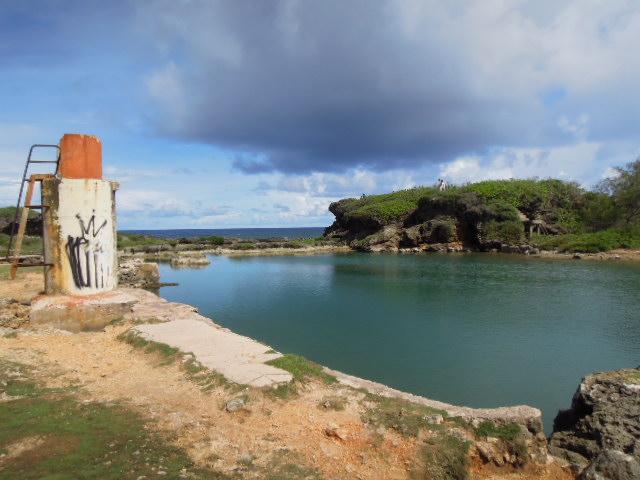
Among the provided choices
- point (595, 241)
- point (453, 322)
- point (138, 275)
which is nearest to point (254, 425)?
point (453, 322)

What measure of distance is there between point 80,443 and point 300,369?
13.1 feet

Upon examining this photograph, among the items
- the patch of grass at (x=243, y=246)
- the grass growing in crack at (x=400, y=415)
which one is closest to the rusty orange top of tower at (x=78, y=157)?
the grass growing in crack at (x=400, y=415)

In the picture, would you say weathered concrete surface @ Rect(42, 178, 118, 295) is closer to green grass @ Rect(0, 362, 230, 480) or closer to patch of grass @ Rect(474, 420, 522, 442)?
green grass @ Rect(0, 362, 230, 480)

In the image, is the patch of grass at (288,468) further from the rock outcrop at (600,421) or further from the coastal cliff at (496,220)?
the coastal cliff at (496,220)

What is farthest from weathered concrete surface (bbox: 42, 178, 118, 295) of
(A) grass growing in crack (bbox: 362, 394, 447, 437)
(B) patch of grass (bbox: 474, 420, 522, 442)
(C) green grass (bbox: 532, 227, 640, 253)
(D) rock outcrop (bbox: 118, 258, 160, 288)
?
(C) green grass (bbox: 532, 227, 640, 253)

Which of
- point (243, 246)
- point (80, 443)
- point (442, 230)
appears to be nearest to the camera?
point (80, 443)

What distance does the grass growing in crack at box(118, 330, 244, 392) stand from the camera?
868 cm

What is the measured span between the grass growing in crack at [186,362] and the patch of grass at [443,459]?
3.20 meters

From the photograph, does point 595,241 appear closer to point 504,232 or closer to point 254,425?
point 504,232

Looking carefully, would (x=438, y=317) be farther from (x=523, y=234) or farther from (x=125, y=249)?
(x=125, y=249)

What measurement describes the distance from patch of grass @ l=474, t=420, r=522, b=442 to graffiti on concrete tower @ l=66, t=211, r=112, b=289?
33.6 ft

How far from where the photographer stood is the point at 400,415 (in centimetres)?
780

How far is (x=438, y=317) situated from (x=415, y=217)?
1985 inches

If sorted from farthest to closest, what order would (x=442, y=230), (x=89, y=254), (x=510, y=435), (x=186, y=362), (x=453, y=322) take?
(x=442, y=230) → (x=453, y=322) → (x=89, y=254) → (x=186, y=362) → (x=510, y=435)
